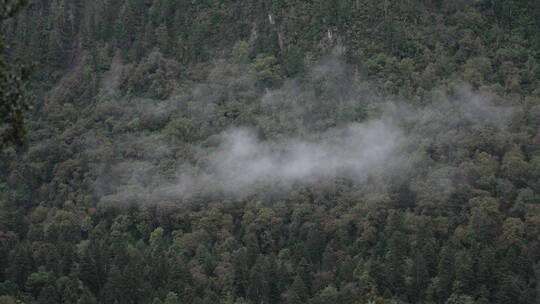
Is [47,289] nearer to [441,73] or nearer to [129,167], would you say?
[129,167]

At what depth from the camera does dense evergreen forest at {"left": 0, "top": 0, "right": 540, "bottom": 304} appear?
98062mm

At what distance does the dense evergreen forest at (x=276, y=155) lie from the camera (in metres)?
98.1

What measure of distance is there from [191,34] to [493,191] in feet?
207

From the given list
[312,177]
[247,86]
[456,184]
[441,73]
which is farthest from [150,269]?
[441,73]

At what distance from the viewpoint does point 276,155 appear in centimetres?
12681

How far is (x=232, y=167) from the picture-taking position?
125000 millimetres

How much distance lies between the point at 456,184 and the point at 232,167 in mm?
31799

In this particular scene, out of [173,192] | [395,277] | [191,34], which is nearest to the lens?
[395,277]

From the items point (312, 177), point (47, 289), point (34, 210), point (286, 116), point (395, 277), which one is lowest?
point (47, 289)

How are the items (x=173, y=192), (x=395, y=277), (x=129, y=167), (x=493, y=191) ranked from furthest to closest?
(x=129, y=167) → (x=173, y=192) → (x=493, y=191) → (x=395, y=277)

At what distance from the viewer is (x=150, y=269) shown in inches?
3932

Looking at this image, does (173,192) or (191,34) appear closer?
(173,192)

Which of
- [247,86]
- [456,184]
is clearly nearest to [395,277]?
[456,184]

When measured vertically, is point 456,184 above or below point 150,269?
above
